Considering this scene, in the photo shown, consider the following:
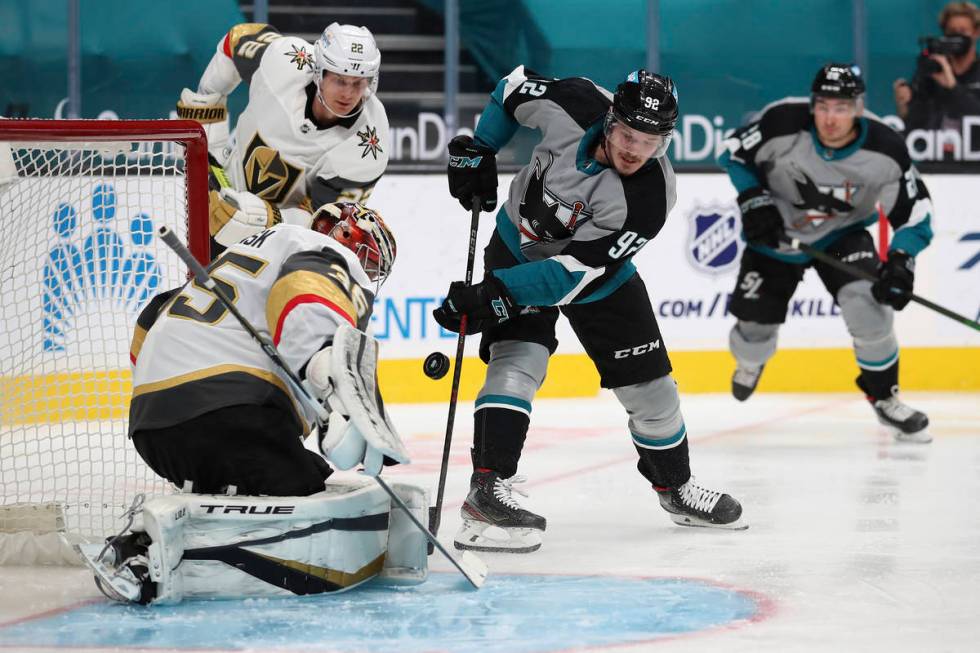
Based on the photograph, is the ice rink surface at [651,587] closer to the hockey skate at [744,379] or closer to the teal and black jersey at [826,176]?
the teal and black jersey at [826,176]

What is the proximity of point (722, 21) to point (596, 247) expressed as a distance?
4.14 m

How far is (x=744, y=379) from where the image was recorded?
219 inches

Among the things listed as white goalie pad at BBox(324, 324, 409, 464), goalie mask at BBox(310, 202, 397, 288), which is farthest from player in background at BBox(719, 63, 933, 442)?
white goalie pad at BBox(324, 324, 409, 464)

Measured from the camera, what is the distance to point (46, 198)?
10.9 feet

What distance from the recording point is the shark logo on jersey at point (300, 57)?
13.9 ft

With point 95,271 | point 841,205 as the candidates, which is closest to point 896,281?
point 841,205

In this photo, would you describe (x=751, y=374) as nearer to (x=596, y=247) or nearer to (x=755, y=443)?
(x=755, y=443)

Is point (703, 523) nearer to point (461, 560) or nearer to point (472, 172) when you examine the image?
point (461, 560)

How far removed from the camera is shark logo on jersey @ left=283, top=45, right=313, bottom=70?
4238 millimetres

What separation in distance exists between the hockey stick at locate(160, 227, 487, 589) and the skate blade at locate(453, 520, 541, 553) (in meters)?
0.31

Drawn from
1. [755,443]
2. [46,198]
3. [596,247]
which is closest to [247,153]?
[46,198]

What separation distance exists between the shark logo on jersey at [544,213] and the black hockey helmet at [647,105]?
25 cm

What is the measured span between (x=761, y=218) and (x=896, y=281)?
476 mm

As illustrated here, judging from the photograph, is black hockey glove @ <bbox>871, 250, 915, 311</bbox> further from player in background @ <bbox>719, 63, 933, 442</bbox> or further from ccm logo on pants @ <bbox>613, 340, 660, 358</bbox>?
ccm logo on pants @ <bbox>613, 340, 660, 358</bbox>
